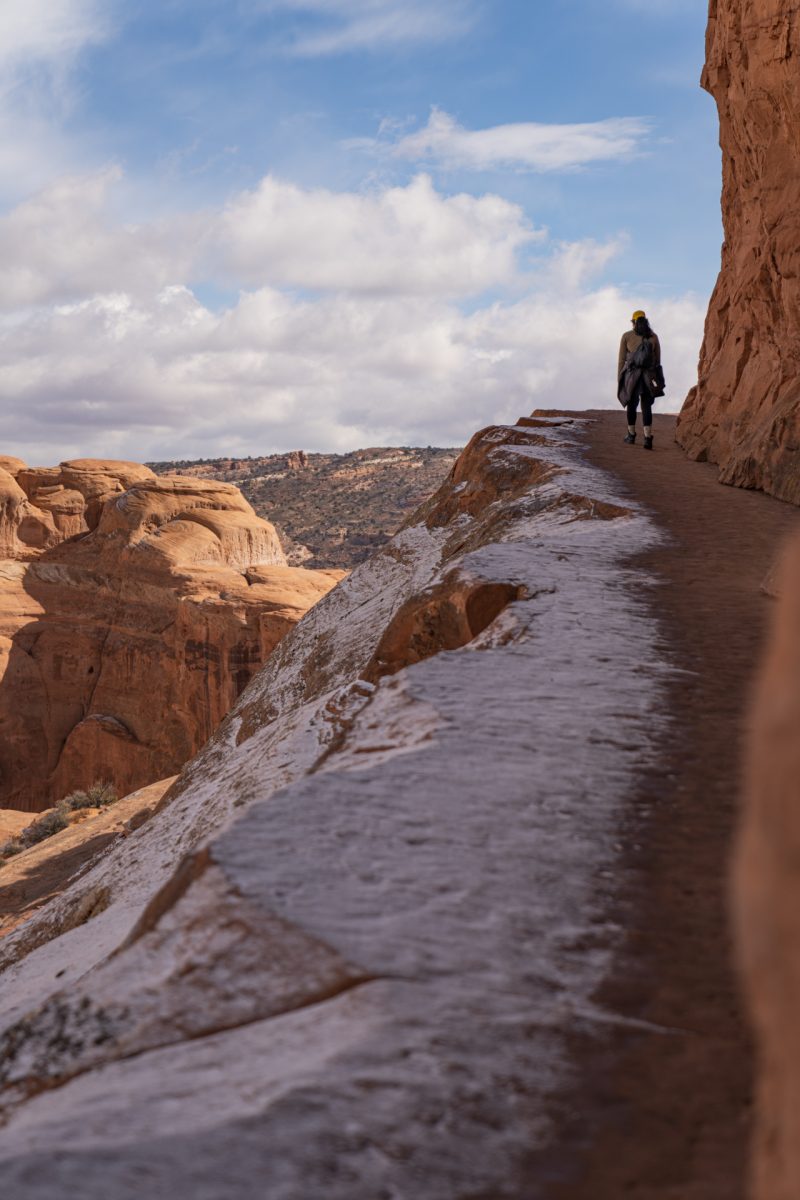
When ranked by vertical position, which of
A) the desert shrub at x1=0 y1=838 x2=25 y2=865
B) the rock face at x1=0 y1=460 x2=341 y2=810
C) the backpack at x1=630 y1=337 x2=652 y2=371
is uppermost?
the backpack at x1=630 y1=337 x2=652 y2=371

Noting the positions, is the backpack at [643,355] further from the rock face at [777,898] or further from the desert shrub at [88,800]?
the desert shrub at [88,800]

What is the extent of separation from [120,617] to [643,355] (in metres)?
22.8

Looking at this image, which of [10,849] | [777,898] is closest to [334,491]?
[10,849]

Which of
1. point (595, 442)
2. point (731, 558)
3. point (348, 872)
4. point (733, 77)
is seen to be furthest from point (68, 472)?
point (348, 872)

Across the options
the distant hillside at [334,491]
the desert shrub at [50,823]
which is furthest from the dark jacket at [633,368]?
the distant hillside at [334,491]

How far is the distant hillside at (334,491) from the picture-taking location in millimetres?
59844

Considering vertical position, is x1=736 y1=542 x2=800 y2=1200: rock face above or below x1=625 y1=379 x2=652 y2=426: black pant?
below

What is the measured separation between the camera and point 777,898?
1.63 metres

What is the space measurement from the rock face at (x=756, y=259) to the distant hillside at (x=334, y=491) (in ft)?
129

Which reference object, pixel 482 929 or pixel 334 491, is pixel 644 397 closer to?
pixel 482 929

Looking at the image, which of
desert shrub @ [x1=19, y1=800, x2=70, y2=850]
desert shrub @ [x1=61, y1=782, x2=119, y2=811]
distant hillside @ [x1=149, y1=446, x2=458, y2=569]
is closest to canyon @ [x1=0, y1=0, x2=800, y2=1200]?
desert shrub @ [x1=19, y1=800, x2=70, y2=850]

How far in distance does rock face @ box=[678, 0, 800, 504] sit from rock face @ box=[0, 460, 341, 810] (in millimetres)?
16888

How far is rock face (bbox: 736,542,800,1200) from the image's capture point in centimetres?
161

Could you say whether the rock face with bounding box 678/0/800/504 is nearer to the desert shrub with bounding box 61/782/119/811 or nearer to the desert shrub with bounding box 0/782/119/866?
the desert shrub with bounding box 0/782/119/866
